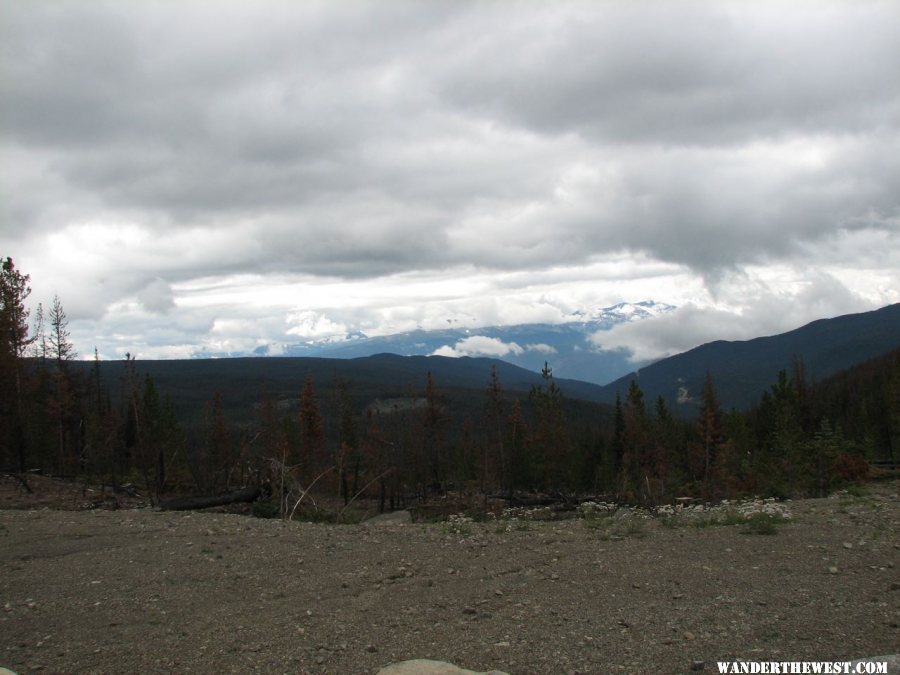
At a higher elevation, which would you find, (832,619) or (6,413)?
(6,413)

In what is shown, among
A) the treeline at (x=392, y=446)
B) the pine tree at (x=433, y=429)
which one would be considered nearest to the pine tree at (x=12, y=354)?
the treeline at (x=392, y=446)

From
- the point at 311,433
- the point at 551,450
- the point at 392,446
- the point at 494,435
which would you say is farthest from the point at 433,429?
the point at 494,435

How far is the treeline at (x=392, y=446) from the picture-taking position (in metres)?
36.1

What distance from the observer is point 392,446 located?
51.4 m

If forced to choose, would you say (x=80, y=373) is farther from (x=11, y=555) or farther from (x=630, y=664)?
(x=630, y=664)

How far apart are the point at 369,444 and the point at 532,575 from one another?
46.5 m

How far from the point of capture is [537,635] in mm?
8453

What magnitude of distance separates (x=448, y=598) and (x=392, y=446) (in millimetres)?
41569

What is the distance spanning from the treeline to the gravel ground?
919 centimetres

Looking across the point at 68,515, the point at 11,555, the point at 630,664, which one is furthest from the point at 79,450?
the point at 630,664

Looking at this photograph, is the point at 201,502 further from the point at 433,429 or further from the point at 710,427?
the point at 710,427

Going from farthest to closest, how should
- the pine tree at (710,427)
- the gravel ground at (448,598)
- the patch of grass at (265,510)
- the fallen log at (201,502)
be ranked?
the pine tree at (710,427)
the fallen log at (201,502)
the patch of grass at (265,510)
the gravel ground at (448,598)

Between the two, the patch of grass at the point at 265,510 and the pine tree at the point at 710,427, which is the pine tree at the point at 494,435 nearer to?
the pine tree at the point at 710,427

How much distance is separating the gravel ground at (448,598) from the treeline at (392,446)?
9.19 m
